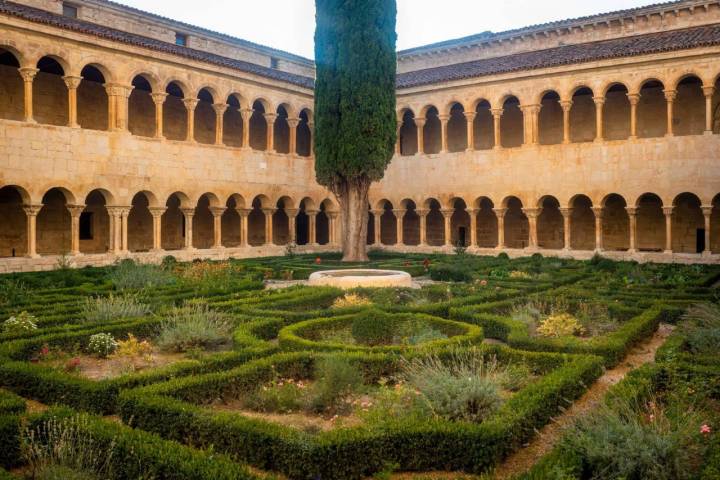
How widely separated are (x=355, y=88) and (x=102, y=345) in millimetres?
14829

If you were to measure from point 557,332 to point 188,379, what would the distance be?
5.87 meters

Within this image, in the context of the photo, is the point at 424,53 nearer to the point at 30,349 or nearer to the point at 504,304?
the point at 504,304

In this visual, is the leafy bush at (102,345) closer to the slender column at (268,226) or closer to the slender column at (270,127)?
the slender column at (268,226)

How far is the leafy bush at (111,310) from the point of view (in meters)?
10.6

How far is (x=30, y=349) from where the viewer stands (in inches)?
340

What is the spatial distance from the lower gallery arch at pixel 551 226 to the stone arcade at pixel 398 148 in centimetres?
7

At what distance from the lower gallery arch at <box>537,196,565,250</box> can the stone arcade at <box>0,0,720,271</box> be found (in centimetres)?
7

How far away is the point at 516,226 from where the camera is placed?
29.6 meters

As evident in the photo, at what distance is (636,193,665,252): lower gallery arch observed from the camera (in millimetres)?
25906

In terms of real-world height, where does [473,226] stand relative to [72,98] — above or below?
below

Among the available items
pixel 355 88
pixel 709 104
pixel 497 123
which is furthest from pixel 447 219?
pixel 709 104

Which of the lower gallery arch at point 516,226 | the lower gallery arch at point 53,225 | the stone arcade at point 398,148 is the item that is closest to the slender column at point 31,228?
the stone arcade at point 398,148

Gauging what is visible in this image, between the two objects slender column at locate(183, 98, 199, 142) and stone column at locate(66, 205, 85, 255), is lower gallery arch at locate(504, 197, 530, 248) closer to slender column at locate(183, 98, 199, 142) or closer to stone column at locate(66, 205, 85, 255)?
slender column at locate(183, 98, 199, 142)

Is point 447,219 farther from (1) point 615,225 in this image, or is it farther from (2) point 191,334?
(2) point 191,334
